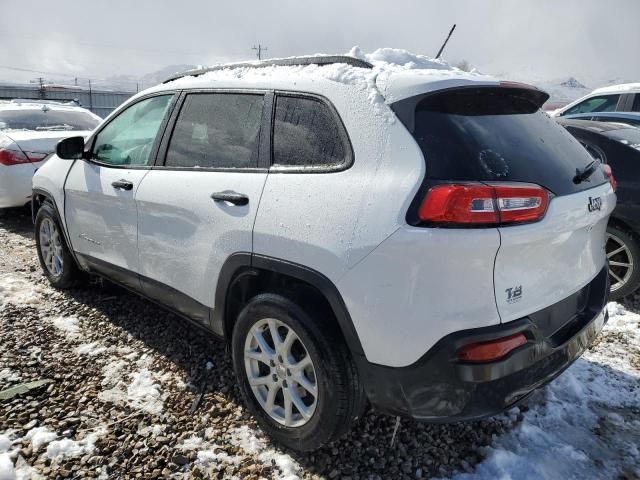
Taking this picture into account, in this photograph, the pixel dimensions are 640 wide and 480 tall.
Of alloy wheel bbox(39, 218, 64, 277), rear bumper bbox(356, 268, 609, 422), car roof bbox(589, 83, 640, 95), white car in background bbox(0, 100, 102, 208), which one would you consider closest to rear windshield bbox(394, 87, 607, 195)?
rear bumper bbox(356, 268, 609, 422)

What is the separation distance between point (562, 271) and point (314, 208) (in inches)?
41.7

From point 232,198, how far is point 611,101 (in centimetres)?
826

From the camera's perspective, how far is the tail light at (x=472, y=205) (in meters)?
1.72

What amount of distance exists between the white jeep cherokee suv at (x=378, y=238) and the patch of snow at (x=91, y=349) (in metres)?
0.89

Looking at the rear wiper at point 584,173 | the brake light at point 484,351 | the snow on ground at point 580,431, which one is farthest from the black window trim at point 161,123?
the snow on ground at point 580,431

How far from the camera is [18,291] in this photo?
4211 mm

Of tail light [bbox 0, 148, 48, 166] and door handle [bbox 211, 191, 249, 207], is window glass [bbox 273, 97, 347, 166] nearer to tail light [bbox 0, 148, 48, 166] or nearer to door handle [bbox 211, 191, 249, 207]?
door handle [bbox 211, 191, 249, 207]

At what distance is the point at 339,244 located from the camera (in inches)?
75.0

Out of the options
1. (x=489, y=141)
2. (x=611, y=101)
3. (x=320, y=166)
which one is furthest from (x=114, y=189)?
(x=611, y=101)

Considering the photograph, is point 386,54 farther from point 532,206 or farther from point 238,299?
point 238,299

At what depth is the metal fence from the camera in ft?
80.6

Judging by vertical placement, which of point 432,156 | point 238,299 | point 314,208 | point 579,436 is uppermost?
point 432,156

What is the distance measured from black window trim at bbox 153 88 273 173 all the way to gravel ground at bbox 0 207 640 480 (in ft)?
4.18

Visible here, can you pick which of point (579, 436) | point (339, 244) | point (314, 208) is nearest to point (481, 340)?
point (339, 244)
